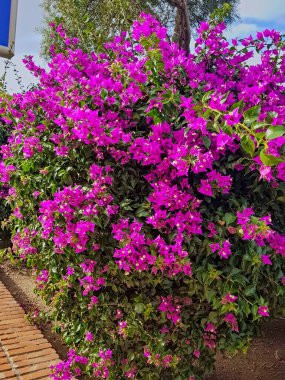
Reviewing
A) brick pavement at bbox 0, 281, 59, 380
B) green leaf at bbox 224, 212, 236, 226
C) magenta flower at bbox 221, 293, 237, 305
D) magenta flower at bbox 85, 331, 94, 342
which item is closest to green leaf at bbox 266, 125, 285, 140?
green leaf at bbox 224, 212, 236, 226

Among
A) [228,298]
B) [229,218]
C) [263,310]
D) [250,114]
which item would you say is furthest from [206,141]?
[263,310]

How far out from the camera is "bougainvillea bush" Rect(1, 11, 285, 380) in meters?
2.29

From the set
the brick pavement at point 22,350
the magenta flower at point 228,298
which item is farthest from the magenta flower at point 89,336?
the magenta flower at point 228,298

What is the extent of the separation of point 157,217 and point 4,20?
119cm

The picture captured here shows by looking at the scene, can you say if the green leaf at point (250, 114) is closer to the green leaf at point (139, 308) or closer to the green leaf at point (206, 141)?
the green leaf at point (206, 141)

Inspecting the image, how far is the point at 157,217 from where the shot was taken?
230 cm

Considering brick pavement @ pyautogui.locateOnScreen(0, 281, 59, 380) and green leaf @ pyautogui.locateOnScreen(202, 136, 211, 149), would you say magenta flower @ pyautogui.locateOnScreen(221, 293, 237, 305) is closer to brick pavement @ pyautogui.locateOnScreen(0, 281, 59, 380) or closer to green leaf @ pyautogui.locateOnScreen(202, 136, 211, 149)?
green leaf @ pyautogui.locateOnScreen(202, 136, 211, 149)

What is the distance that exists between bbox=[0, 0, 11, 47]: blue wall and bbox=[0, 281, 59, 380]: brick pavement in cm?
219

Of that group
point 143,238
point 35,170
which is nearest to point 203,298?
point 143,238

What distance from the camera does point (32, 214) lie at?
3.29 metres

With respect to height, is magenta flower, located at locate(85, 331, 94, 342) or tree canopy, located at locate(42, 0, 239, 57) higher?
tree canopy, located at locate(42, 0, 239, 57)

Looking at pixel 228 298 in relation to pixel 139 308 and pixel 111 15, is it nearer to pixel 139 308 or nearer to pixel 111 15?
pixel 139 308

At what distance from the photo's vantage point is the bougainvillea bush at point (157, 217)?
2287 mm

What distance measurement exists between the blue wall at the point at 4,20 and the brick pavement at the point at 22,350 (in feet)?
7.18
